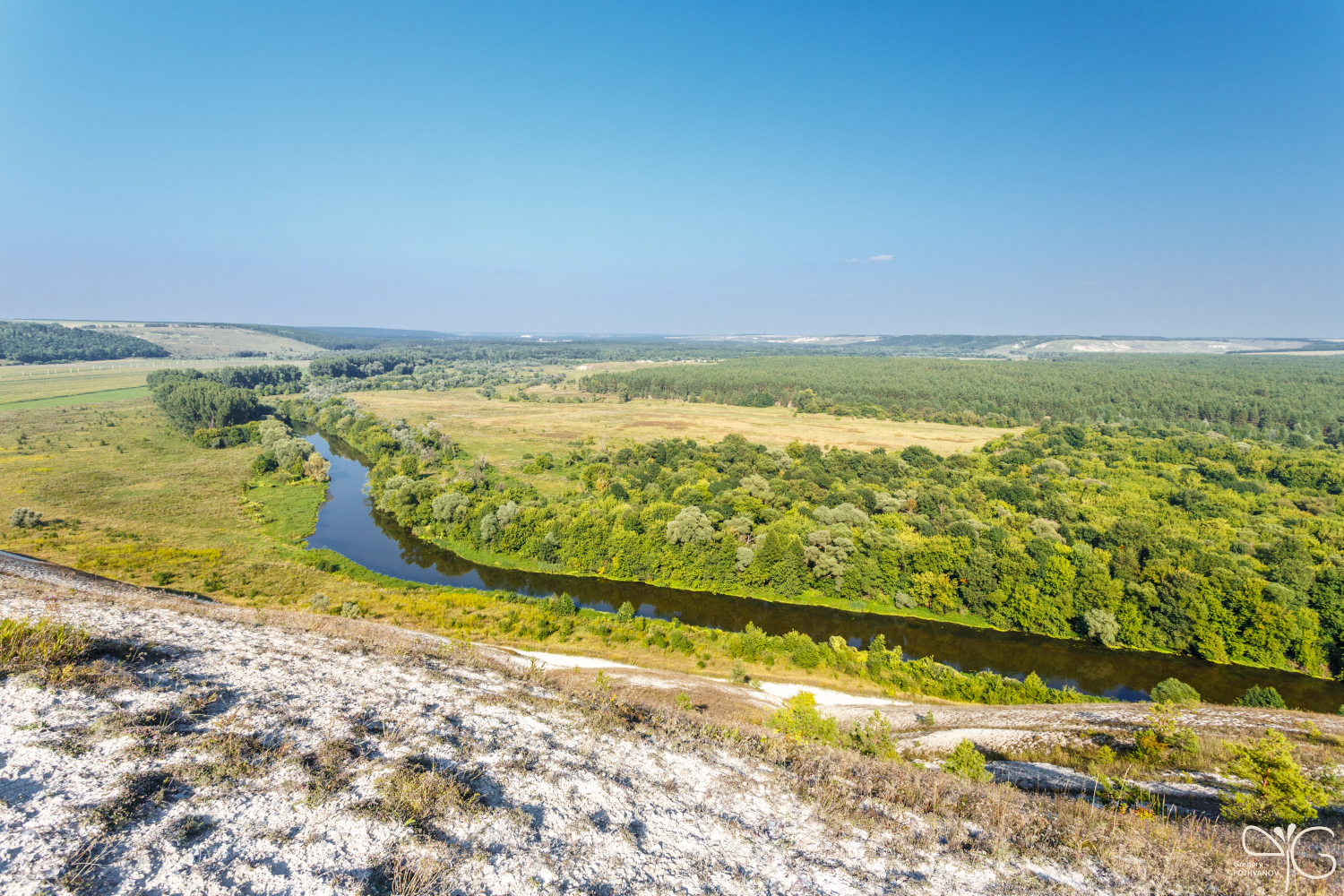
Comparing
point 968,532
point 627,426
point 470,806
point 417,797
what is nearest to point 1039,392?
point 627,426

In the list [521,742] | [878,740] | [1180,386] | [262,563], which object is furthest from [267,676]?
[1180,386]

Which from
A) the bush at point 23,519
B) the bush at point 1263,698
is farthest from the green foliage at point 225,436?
the bush at point 1263,698

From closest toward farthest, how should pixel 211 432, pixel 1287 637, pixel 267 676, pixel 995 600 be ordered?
pixel 267 676
pixel 1287 637
pixel 995 600
pixel 211 432

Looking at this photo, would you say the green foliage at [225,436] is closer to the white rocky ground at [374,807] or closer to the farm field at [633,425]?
the farm field at [633,425]

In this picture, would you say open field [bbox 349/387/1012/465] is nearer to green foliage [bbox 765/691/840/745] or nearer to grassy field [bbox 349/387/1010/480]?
grassy field [bbox 349/387/1010/480]

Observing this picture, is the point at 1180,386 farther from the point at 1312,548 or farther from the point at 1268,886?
the point at 1268,886

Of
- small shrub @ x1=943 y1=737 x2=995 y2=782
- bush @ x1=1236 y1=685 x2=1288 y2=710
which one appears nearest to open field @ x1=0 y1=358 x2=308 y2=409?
small shrub @ x1=943 y1=737 x2=995 y2=782

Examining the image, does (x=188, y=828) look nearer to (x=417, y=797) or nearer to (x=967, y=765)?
(x=417, y=797)
